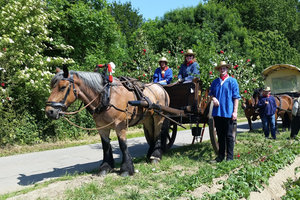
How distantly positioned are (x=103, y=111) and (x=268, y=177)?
304 cm

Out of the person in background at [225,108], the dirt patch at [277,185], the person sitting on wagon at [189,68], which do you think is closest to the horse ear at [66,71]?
the person in background at [225,108]

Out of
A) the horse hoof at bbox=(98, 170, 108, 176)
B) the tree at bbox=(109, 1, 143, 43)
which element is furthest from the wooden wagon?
the tree at bbox=(109, 1, 143, 43)

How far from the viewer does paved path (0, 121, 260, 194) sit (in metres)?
5.49

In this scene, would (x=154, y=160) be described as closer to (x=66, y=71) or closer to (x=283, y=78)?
(x=66, y=71)

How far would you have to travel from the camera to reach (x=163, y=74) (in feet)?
24.1

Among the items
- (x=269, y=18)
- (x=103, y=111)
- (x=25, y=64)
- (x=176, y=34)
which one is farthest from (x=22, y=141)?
(x=269, y=18)

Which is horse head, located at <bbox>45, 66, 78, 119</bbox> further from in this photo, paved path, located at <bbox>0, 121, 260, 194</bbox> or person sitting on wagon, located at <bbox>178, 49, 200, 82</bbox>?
person sitting on wagon, located at <bbox>178, 49, 200, 82</bbox>

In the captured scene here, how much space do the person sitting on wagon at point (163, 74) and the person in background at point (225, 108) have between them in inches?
61.8

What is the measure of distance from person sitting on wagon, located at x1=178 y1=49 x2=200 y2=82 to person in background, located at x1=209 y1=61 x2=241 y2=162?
0.96 m

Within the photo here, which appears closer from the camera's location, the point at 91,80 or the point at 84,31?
the point at 91,80

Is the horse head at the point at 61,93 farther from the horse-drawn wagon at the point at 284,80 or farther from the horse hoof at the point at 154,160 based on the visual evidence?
the horse-drawn wagon at the point at 284,80

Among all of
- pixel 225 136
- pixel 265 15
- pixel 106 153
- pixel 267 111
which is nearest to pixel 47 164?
pixel 106 153

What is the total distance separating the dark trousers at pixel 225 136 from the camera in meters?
5.82

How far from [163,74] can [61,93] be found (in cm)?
348
